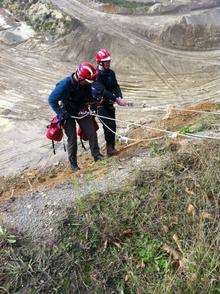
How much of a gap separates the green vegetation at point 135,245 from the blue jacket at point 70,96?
2058 mm

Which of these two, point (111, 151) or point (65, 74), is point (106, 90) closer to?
point (111, 151)

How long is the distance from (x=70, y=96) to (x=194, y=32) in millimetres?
10555

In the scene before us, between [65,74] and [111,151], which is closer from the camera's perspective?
[111,151]

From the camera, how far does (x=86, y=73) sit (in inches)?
309

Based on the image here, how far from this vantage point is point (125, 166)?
7918mm

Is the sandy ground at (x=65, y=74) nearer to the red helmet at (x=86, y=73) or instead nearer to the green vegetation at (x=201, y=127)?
the green vegetation at (x=201, y=127)

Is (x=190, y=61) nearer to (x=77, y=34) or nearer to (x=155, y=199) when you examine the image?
(x=77, y=34)

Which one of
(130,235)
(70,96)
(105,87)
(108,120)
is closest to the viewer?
(130,235)

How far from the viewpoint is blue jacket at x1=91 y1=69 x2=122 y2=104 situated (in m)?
8.66

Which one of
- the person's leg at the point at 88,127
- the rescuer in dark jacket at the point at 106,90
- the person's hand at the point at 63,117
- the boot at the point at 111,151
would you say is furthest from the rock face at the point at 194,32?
the person's hand at the point at 63,117

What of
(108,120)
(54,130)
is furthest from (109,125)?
(54,130)

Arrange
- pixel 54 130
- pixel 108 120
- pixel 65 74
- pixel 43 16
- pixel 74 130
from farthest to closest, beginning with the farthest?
pixel 43 16, pixel 65 74, pixel 108 120, pixel 74 130, pixel 54 130

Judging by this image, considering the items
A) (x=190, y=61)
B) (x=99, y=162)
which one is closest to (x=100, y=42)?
(x=190, y=61)

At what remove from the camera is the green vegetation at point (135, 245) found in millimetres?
5359
